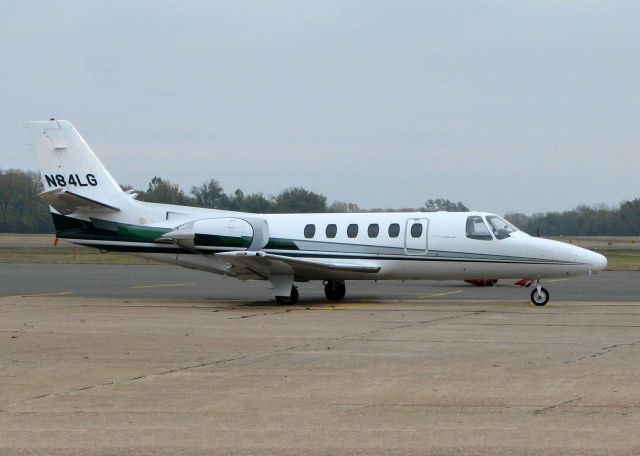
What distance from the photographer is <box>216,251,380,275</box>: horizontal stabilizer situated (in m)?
26.2

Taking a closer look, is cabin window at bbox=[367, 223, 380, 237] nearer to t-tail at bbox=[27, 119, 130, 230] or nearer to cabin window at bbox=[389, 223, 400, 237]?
cabin window at bbox=[389, 223, 400, 237]

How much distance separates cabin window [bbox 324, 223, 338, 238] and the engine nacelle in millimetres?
2041

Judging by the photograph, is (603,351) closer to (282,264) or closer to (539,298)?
(539,298)

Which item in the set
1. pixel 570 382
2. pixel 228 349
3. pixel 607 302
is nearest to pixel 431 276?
pixel 607 302

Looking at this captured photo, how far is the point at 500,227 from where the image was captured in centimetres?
2694

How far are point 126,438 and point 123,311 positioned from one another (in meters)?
15.2

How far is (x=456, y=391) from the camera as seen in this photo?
12125 millimetres

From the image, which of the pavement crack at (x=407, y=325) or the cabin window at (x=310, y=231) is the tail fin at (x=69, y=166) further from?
the pavement crack at (x=407, y=325)

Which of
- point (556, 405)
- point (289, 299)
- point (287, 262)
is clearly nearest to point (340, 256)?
point (289, 299)

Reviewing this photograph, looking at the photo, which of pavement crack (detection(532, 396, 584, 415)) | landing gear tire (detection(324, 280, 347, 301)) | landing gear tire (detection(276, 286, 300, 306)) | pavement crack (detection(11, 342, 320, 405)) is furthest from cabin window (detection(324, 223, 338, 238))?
pavement crack (detection(532, 396, 584, 415))

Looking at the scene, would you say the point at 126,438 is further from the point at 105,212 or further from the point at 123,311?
the point at 105,212

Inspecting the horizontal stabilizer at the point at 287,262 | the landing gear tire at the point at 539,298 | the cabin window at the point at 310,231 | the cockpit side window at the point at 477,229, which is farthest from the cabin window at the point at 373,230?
the landing gear tire at the point at 539,298

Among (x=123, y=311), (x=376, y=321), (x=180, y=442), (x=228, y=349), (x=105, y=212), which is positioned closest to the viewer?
(x=180, y=442)

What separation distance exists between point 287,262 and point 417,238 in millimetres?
3510
